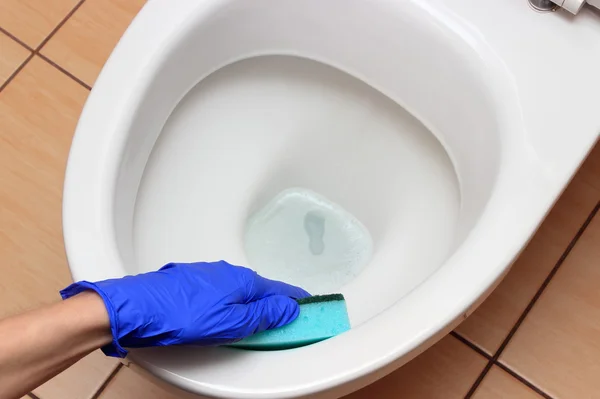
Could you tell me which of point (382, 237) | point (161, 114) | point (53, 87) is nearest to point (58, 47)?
point (53, 87)

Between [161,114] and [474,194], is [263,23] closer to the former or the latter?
[161,114]

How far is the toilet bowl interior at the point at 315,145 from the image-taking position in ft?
2.22

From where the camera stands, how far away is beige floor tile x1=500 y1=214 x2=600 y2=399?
3.08ft

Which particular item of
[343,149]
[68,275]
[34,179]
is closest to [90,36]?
[34,179]

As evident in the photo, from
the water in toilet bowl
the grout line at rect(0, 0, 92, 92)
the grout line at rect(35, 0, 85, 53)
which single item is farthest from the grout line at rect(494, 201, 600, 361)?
the grout line at rect(35, 0, 85, 53)

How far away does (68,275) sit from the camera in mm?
1004

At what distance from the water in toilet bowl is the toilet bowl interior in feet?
0.03

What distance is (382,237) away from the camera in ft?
2.83

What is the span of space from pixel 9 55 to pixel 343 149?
0.62m

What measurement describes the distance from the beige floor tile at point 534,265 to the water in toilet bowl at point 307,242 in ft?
0.70

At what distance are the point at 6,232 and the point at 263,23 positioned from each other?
558mm

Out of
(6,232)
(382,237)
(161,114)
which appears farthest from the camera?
(6,232)

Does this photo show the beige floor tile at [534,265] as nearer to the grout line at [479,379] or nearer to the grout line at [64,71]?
the grout line at [479,379]

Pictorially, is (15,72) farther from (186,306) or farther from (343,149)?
(186,306)
